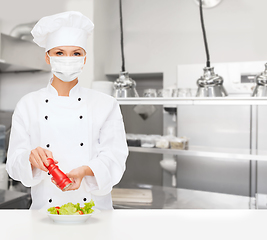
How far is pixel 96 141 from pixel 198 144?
1.62m

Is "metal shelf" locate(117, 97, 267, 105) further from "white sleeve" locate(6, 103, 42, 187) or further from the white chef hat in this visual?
"white sleeve" locate(6, 103, 42, 187)

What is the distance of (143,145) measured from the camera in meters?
2.34

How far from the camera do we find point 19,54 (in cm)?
232

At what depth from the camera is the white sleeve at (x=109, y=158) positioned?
1.13m

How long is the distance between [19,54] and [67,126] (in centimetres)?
137

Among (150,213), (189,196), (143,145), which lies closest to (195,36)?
(143,145)

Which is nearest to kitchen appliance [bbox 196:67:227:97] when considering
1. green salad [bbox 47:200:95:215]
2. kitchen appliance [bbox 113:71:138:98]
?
kitchen appliance [bbox 113:71:138:98]

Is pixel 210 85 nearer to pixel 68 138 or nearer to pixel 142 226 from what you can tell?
pixel 68 138

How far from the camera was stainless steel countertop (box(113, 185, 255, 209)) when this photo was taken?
7.34 ft

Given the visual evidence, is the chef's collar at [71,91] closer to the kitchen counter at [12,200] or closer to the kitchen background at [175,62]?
the kitchen counter at [12,200]

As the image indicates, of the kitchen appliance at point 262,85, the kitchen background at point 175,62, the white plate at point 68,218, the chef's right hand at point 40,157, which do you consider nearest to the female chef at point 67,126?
the chef's right hand at point 40,157

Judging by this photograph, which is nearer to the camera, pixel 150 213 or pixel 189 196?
pixel 150 213

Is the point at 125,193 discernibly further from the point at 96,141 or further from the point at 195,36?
the point at 195,36

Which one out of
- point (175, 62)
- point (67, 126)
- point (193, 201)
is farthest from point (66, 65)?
point (175, 62)
